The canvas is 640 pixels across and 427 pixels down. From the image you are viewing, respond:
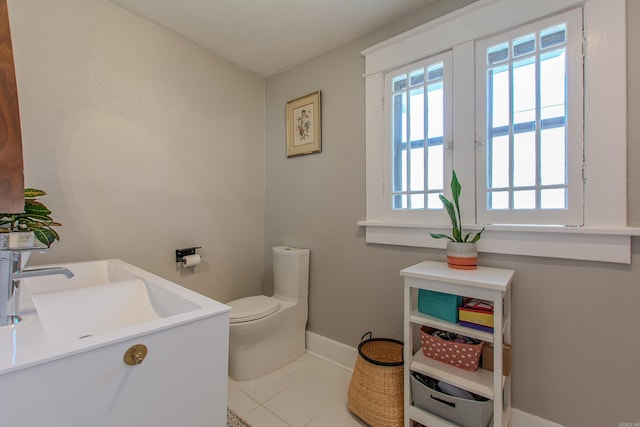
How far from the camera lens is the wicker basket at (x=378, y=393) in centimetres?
130

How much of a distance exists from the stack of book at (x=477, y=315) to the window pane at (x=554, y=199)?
514mm

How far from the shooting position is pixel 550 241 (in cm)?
120

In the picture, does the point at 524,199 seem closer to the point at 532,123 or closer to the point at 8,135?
the point at 532,123

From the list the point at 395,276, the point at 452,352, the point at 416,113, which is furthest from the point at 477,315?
the point at 416,113

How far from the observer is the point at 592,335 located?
3.73 feet

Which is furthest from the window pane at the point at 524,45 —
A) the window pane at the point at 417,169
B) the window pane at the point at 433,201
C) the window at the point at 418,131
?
the window pane at the point at 433,201

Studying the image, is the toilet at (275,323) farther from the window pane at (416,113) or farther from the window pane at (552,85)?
the window pane at (552,85)

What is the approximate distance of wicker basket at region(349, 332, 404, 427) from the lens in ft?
4.28

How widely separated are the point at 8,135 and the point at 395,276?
5.37 ft

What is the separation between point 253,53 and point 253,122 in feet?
1.64

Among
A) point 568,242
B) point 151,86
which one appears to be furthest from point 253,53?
point 568,242

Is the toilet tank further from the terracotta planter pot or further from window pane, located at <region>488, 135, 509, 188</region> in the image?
window pane, located at <region>488, 135, 509, 188</region>

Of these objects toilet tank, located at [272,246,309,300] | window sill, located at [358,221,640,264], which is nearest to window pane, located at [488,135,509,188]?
window sill, located at [358,221,640,264]

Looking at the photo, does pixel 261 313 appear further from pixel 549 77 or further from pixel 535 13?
pixel 535 13
